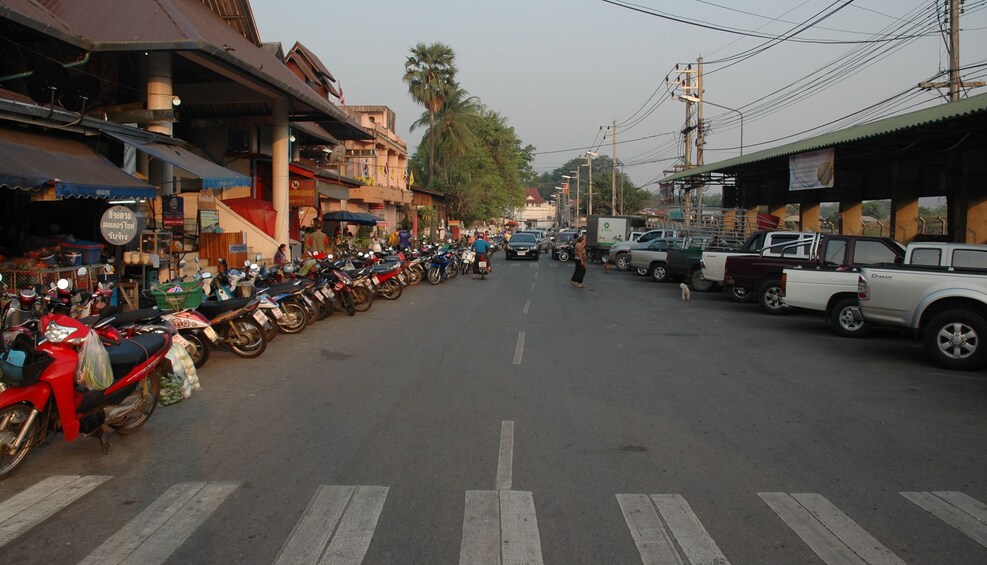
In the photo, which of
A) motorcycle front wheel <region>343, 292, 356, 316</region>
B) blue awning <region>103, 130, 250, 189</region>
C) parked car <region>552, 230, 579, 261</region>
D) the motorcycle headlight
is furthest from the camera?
parked car <region>552, 230, 579, 261</region>

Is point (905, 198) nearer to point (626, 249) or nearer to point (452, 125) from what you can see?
point (626, 249)

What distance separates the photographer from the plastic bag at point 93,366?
5.86m

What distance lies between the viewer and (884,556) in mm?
4305

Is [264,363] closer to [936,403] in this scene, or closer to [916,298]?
[936,403]

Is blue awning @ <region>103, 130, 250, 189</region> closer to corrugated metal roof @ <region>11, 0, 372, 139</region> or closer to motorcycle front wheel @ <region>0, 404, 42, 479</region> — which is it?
corrugated metal roof @ <region>11, 0, 372, 139</region>

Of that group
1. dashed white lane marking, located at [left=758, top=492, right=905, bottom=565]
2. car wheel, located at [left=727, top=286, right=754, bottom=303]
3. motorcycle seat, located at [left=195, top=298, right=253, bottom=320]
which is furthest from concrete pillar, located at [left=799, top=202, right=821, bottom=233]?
dashed white lane marking, located at [left=758, top=492, right=905, bottom=565]

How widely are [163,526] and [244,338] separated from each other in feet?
20.4

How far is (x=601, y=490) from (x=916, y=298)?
7.76 meters

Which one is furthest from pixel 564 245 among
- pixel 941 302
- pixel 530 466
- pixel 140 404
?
pixel 530 466

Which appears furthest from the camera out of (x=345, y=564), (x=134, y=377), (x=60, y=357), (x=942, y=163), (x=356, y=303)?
(x=942, y=163)

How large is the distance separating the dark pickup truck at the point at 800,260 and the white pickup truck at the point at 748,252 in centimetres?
27

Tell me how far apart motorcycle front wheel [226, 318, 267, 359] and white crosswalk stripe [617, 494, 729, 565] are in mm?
6983

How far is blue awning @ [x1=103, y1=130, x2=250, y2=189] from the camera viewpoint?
14.1 metres

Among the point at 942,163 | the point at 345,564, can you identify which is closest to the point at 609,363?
the point at 345,564
